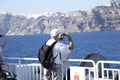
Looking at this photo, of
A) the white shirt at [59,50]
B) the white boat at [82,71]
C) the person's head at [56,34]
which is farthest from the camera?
the white boat at [82,71]

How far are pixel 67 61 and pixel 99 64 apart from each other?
734 mm

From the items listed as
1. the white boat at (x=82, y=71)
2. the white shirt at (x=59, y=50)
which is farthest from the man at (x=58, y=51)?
the white boat at (x=82, y=71)

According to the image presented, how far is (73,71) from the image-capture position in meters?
9.53

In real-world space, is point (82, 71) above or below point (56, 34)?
below

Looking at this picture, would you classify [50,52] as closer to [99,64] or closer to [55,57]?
[55,57]

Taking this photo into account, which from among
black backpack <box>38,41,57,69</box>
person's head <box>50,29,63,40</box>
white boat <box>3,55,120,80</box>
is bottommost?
white boat <box>3,55,120,80</box>

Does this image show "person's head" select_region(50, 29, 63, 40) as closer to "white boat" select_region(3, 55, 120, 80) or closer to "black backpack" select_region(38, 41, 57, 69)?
"black backpack" select_region(38, 41, 57, 69)

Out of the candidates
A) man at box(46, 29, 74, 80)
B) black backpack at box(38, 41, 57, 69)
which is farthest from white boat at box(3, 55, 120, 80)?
black backpack at box(38, 41, 57, 69)

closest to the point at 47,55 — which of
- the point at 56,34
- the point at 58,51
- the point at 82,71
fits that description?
the point at 58,51

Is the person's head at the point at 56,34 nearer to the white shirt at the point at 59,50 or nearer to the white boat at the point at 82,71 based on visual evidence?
the white shirt at the point at 59,50

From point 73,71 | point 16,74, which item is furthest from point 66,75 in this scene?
point 16,74

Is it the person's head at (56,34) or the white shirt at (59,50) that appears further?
the white shirt at (59,50)

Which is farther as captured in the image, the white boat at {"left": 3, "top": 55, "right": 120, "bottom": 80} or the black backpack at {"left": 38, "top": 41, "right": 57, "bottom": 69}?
the white boat at {"left": 3, "top": 55, "right": 120, "bottom": 80}

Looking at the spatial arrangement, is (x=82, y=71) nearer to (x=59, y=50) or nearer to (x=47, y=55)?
(x=59, y=50)
